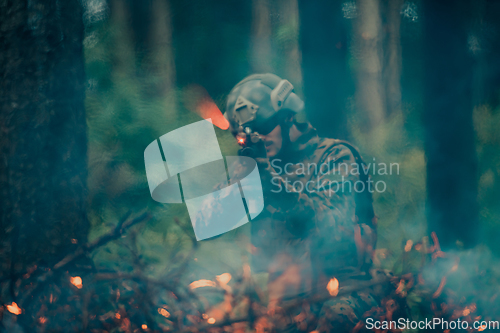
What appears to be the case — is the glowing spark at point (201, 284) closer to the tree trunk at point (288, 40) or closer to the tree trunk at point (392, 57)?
the tree trunk at point (288, 40)

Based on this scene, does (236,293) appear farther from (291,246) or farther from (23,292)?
(23,292)

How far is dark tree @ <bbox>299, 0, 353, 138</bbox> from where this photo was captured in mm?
1885

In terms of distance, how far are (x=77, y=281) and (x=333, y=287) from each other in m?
1.59

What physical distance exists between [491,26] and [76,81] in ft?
8.30

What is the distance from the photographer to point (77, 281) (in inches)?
79.0

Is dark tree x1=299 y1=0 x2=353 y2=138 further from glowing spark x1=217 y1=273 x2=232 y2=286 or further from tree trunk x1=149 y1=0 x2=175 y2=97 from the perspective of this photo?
glowing spark x1=217 y1=273 x2=232 y2=286

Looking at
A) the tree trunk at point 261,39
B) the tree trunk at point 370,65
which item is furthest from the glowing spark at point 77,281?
the tree trunk at point 370,65

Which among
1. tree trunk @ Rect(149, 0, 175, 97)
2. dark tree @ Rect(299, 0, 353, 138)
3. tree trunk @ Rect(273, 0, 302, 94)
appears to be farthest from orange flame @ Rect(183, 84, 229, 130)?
dark tree @ Rect(299, 0, 353, 138)

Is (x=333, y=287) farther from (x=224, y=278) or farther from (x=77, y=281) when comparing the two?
(x=77, y=281)

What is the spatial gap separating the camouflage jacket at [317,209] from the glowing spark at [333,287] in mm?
42

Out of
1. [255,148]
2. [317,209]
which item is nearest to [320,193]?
[317,209]

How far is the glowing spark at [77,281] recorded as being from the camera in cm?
200

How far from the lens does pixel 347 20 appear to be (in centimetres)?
188

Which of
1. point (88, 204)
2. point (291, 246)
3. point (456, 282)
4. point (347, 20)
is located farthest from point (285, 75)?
point (456, 282)
